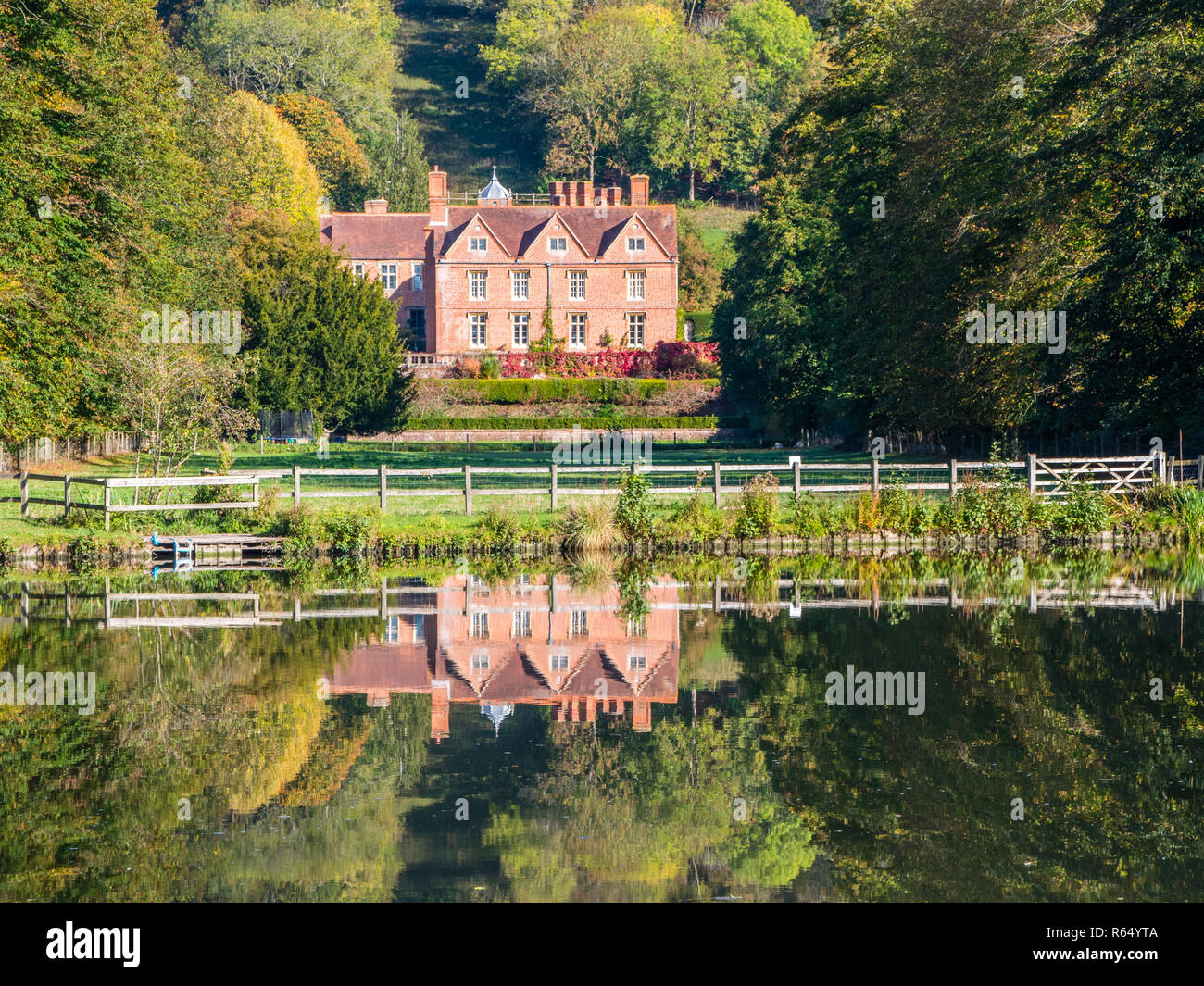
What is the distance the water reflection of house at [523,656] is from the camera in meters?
13.4

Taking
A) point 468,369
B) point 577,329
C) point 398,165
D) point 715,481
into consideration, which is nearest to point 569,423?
point 468,369

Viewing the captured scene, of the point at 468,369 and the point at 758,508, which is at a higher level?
the point at 468,369

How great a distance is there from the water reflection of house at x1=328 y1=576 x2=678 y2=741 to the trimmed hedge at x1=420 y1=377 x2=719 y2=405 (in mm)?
44033

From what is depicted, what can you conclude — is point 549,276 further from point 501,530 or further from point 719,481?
point 501,530

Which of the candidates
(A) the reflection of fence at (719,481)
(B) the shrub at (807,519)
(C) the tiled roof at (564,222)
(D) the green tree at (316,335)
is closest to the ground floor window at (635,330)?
(C) the tiled roof at (564,222)

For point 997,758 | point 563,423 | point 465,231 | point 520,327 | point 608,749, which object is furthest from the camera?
point 520,327

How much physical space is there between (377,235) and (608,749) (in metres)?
76.6

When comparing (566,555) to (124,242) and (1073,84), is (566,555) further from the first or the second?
(124,242)

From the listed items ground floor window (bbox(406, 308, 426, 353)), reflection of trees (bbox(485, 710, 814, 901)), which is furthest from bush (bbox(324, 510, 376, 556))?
ground floor window (bbox(406, 308, 426, 353))

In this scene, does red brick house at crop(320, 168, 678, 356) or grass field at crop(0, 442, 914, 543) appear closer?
grass field at crop(0, 442, 914, 543)

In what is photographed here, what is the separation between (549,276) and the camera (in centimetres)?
7431

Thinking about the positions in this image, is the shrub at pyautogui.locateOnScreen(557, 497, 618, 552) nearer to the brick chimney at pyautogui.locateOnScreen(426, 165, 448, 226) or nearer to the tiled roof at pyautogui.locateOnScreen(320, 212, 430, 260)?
the brick chimney at pyautogui.locateOnScreen(426, 165, 448, 226)

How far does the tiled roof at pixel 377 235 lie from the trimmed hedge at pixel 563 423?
26.7 metres

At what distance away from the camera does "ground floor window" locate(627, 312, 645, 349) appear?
75.1 m
